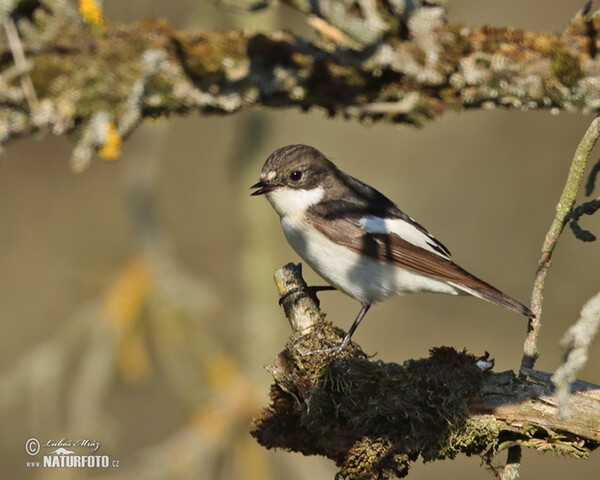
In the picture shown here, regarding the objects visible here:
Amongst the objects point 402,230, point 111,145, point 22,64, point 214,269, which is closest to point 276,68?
point 111,145

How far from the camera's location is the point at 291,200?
4.93 m

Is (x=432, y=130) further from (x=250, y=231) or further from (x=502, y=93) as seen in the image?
(x=502, y=93)

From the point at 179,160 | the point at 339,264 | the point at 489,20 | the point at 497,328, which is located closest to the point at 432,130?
the point at 489,20

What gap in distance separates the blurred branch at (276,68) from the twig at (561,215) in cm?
28

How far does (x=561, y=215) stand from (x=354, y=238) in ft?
5.81

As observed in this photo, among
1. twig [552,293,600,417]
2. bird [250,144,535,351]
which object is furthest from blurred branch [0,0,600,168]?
bird [250,144,535,351]

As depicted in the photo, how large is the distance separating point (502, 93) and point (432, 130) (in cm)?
645

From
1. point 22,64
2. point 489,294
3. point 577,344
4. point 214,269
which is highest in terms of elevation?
point 214,269

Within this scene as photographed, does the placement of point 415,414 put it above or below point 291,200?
below

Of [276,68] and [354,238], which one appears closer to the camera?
[276,68]

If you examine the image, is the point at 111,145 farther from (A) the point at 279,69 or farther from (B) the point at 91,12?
(A) the point at 279,69

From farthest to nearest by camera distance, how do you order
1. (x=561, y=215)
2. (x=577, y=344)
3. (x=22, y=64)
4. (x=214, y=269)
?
(x=214, y=269)
(x=561, y=215)
(x=22, y=64)
(x=577, y=344)

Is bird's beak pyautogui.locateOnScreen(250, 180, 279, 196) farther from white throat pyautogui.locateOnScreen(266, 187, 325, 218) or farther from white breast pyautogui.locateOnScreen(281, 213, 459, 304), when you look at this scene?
white breast pyautogui.locateOnScreen(281, 213, 459, 304)

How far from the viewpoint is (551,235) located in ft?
10.3
